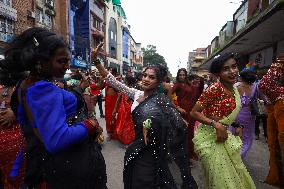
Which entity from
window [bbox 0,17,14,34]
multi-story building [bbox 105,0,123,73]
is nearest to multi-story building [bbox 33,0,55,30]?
window [bbox 0,17,14,34]

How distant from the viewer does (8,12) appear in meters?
19.0

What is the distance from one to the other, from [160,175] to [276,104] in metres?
1.84

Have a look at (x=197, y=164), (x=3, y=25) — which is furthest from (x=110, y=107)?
(x=3, y=25)

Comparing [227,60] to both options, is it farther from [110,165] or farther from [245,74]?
[110,165]

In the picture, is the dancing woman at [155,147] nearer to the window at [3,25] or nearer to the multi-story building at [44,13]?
the window at [3,25]

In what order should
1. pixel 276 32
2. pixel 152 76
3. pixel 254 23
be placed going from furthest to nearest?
pixel 276 32 < pixel 254 23 < pixel 152 76

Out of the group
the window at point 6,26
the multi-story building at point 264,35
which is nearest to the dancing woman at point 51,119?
the multi-story building at point 264,35

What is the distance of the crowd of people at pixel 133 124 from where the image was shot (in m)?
1.71

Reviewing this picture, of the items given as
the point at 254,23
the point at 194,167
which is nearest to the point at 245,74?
the point at 194,167

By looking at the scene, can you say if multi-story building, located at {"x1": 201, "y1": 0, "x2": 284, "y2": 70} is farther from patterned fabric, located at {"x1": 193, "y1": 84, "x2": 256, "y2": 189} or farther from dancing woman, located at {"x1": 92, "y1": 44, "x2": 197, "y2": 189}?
dancing woman, located at {"x1": 92, "y1": 44, "x2": 197, "y2": 189}

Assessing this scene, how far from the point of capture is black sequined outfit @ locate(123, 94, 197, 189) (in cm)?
282

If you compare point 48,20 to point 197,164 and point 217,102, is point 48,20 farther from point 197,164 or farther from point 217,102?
point 217,102

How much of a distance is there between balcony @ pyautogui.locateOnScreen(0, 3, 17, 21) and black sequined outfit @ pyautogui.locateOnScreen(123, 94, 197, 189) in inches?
703

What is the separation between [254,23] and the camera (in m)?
9.52
